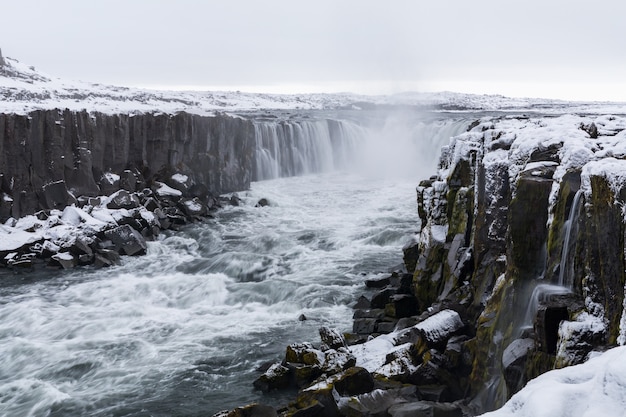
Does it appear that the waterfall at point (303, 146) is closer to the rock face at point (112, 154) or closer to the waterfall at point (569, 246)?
the rock face at point (112, 154)

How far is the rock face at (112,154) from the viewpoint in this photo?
23.3 meters

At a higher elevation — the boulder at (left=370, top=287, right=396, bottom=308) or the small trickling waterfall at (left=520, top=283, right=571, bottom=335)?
the small trickling waterfall at (left=520, top=283, right=571, bottom=335)

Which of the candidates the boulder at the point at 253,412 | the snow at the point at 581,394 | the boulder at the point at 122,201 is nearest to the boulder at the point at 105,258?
the boulder at the point at 122,201

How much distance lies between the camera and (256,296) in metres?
16.9

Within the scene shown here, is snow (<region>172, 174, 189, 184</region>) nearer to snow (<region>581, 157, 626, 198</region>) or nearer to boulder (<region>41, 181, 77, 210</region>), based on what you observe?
boulder (<region>41, 181, 77, 210</region>)

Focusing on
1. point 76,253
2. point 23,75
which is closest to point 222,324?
point 76,253

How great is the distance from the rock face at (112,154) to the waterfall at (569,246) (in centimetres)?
2061

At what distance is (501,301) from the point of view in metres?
9.40

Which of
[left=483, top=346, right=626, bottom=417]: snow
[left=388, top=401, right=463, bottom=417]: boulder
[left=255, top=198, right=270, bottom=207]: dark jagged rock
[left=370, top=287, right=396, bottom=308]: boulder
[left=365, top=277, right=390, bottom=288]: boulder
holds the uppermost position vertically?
[left=483, top=346, right=626, bottom=417]: snow

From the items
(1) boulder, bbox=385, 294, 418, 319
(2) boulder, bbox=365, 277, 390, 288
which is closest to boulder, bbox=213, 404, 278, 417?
(1) boulder, bbox=385, 294, 418, 319

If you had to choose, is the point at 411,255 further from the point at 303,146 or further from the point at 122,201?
the point at 303,146

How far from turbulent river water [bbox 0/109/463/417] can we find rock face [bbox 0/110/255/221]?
4824 millimetres

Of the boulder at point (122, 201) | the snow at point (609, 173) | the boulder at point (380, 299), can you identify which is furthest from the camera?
the boulder at point (122, 201)

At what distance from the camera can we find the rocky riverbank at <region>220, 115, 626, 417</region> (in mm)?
7090
